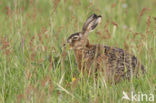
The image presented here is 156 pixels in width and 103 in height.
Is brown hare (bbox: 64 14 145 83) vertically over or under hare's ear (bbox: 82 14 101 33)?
under

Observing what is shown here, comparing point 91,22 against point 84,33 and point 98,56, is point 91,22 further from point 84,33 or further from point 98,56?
point 98,56

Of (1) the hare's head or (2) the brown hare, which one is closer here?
(2) the brown hare

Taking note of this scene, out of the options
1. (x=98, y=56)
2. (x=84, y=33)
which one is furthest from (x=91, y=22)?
(x=98, y=56)

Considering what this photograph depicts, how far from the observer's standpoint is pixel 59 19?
360 inches

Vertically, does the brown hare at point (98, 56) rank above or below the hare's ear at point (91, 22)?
below

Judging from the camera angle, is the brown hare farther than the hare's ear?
No

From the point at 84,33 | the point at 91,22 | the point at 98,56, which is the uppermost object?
the point at 91,22

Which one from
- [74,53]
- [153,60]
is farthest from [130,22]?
[153,60]

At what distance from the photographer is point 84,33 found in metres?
6.45

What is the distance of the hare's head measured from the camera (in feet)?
20.5

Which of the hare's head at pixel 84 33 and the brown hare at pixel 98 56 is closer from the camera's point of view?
the brown hare at pixel 98 56

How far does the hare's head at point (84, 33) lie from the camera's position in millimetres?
6258

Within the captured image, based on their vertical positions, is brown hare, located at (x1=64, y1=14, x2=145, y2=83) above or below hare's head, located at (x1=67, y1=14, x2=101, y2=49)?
below

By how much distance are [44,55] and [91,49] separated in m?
0.94
